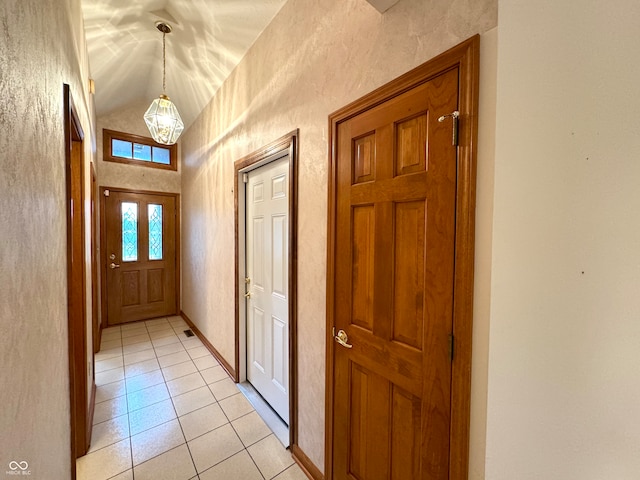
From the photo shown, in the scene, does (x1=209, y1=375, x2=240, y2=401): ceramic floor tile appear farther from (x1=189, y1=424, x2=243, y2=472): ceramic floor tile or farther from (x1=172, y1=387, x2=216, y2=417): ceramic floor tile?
(x1=189, y1=424, x2=243, y2=472): ceramic floor tile

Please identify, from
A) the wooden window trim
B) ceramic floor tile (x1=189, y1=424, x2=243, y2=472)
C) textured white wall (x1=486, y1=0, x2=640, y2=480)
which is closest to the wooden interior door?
ceramic floor tile (x1=189, y1=424, x2=243, y2=472)

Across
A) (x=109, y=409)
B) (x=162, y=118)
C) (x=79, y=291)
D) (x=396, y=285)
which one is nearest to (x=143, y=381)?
(x=109, y=409)

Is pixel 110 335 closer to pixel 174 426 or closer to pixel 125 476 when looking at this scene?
pixel 174 426

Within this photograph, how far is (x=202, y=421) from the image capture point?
6.70 feet

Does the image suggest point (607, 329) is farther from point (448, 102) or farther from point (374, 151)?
point (374, 151)

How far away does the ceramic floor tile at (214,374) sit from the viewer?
261cm

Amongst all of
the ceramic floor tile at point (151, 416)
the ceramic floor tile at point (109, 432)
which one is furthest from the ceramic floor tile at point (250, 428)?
the ceramic floor tile at point (109, 432)

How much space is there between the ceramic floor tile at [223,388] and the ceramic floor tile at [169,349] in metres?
0.98

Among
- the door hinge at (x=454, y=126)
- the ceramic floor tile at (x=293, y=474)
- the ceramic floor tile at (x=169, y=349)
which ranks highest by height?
the door hinge at (x=454, y=126)

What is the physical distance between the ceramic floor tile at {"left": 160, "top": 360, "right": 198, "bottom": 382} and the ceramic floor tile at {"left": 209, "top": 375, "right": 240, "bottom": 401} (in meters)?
0.40

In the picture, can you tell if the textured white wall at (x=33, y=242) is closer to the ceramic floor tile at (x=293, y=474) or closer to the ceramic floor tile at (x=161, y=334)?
the ceramic floor tile at (x=293, y=474)

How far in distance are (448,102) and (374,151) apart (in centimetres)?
34

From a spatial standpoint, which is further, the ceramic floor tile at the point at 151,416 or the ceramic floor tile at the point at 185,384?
the ceramic floor tile at the point at 185,384

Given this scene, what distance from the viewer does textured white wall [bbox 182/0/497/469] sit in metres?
1.00
